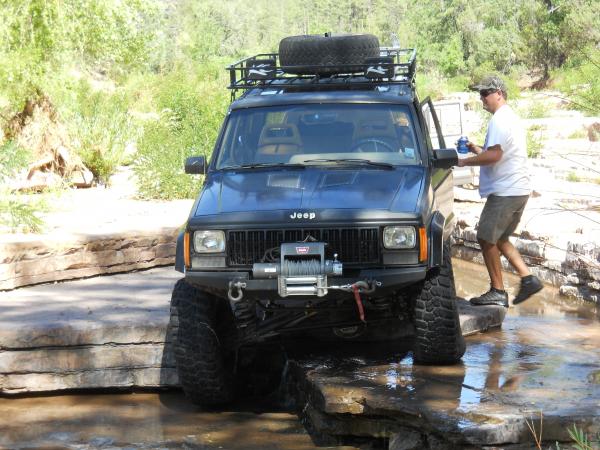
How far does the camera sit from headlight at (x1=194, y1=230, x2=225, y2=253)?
5988 millimetres

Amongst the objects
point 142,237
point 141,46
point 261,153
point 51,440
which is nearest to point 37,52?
point 141,46

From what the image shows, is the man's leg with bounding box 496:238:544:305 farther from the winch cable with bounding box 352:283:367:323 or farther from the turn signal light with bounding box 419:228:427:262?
the winch cable with bounding box 352:283:367:323

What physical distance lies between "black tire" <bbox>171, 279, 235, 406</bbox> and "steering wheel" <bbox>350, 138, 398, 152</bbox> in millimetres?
1418

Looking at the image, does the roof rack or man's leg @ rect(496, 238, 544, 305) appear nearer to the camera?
the roof rack

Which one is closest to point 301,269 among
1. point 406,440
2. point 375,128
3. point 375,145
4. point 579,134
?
point 406,440

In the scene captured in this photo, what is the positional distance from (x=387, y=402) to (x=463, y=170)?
924 cm

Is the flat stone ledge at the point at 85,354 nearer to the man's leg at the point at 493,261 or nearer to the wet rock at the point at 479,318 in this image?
the wet rock at the point at 479,318

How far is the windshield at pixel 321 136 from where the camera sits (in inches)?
269

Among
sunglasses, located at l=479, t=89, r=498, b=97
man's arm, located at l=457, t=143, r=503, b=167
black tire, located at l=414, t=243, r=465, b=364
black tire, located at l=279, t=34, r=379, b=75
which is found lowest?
black tire, located at l=414, t=243, r=465, b=364

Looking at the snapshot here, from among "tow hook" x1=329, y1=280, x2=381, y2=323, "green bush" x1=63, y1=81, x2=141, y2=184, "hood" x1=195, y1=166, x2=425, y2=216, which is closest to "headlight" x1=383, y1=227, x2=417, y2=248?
"hood" x1=195, y1=166, x2=425, y2=216

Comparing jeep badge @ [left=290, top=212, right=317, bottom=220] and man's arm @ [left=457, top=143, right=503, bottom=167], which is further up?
man's arm @ [left=457, top=143, right=503, bottom=167]

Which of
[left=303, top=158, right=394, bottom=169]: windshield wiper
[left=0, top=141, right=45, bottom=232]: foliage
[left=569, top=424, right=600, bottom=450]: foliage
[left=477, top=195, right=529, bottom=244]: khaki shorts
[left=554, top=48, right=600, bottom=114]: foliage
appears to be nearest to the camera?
[left=569, top=424, right=600, bottom=450]: foliage

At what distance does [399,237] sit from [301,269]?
0.62 meters

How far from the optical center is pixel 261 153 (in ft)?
22.8
